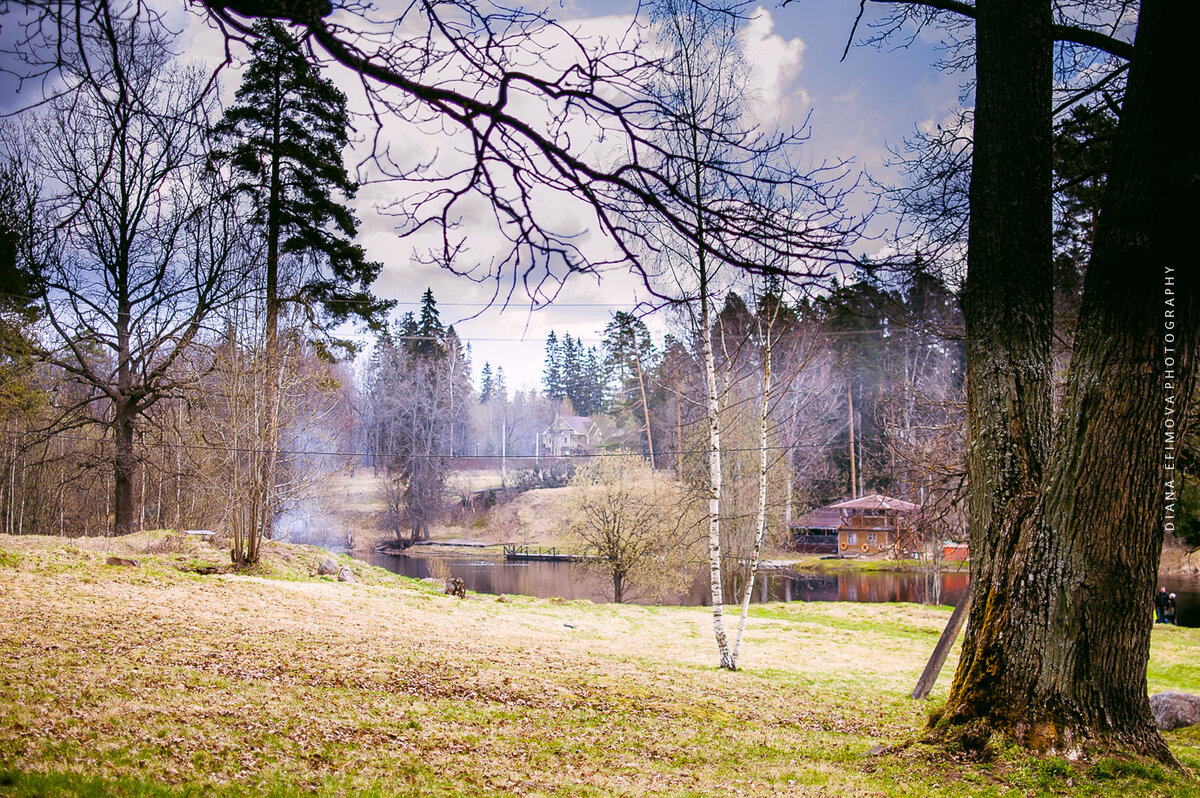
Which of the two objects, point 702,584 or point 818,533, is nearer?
point 702,584

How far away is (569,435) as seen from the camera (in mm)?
64812

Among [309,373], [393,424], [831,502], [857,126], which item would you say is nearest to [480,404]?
[393,424]

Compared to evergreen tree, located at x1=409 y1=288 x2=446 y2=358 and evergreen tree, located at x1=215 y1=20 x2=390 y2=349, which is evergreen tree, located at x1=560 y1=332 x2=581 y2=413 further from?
evergreen tree, located at x1=215 y1=20 x2=390 y2=349

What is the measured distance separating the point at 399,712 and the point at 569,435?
59.5 metres

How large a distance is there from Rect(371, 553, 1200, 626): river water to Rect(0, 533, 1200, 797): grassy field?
51.5 ft

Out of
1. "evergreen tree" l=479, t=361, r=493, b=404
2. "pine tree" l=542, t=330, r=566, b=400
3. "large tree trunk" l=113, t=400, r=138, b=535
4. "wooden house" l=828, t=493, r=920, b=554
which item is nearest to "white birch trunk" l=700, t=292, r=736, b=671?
"large tree trunk" l=113, t=400, r=138, b=535

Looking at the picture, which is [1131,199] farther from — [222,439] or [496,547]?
[496,547]

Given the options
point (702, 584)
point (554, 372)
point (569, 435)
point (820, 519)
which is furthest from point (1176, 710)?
point (554, 372)

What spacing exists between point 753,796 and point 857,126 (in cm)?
898

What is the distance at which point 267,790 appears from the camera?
3508 mm

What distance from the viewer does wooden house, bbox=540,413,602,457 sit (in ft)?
199

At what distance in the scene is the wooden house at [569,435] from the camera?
60.7 m

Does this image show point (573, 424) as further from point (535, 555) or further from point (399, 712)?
point (399, 712)

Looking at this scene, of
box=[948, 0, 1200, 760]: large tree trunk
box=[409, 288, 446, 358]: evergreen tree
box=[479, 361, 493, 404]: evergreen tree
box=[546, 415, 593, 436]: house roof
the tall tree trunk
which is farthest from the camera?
box=[479, 361, 493, 404]: evergreen tree
